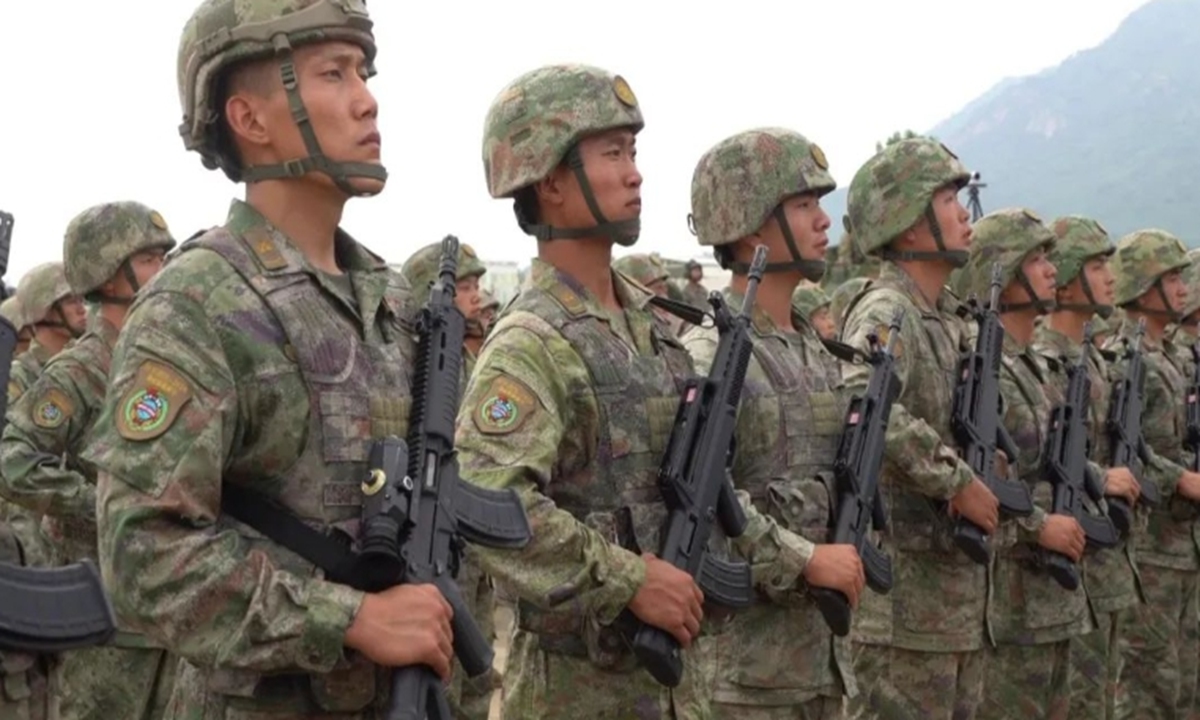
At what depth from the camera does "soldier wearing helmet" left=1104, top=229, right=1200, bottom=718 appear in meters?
9.35

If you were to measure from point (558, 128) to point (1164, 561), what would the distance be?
21.8ft

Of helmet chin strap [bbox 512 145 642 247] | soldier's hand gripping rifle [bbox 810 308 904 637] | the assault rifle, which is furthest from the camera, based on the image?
the assault rifle

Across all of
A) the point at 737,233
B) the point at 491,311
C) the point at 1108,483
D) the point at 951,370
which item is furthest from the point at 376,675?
the point at 491,311

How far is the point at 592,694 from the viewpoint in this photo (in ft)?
13.6

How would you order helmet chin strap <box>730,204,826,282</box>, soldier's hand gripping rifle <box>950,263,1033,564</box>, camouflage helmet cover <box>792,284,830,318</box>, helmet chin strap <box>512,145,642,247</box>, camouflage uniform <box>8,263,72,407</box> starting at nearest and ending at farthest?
helmet chin strap <box>512,145,642,247</box> → helmet chin strap <box>730,204,826,282</box> → soldier's hand gripping rifle <box>950,263,1033,564</box> → camouflage uniform <box>8,263,72,407</box> → camouflage helmet cover <box>792,284,830,318</box>

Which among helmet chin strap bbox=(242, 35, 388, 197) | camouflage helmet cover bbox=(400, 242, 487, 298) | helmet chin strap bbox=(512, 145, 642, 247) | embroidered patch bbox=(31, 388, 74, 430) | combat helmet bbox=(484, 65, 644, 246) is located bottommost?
camouflage helmet cover bbox=(400, 242, 487, 298)

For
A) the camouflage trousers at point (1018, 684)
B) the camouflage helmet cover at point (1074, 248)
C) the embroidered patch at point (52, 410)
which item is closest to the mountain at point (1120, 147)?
the camouflage helmet cover at point (1074, 248)

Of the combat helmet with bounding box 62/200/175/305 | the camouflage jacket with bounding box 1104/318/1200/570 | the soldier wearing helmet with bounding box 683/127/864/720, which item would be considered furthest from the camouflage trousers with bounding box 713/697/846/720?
the camouflage jacket with bounding box 1104/318/1200/570

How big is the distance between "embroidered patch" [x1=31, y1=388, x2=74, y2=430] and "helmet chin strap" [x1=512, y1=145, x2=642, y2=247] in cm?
307

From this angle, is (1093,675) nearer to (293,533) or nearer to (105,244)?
(105,244)

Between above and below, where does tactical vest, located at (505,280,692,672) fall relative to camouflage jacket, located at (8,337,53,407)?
above

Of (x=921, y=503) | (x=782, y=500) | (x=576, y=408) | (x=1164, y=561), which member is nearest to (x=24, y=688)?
(x=576, y=408)

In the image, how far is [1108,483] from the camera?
8188 mm

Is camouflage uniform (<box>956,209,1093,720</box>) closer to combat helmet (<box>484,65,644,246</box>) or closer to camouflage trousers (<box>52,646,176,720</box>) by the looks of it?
combat helmet (<box>484,65,644,246</box>)
